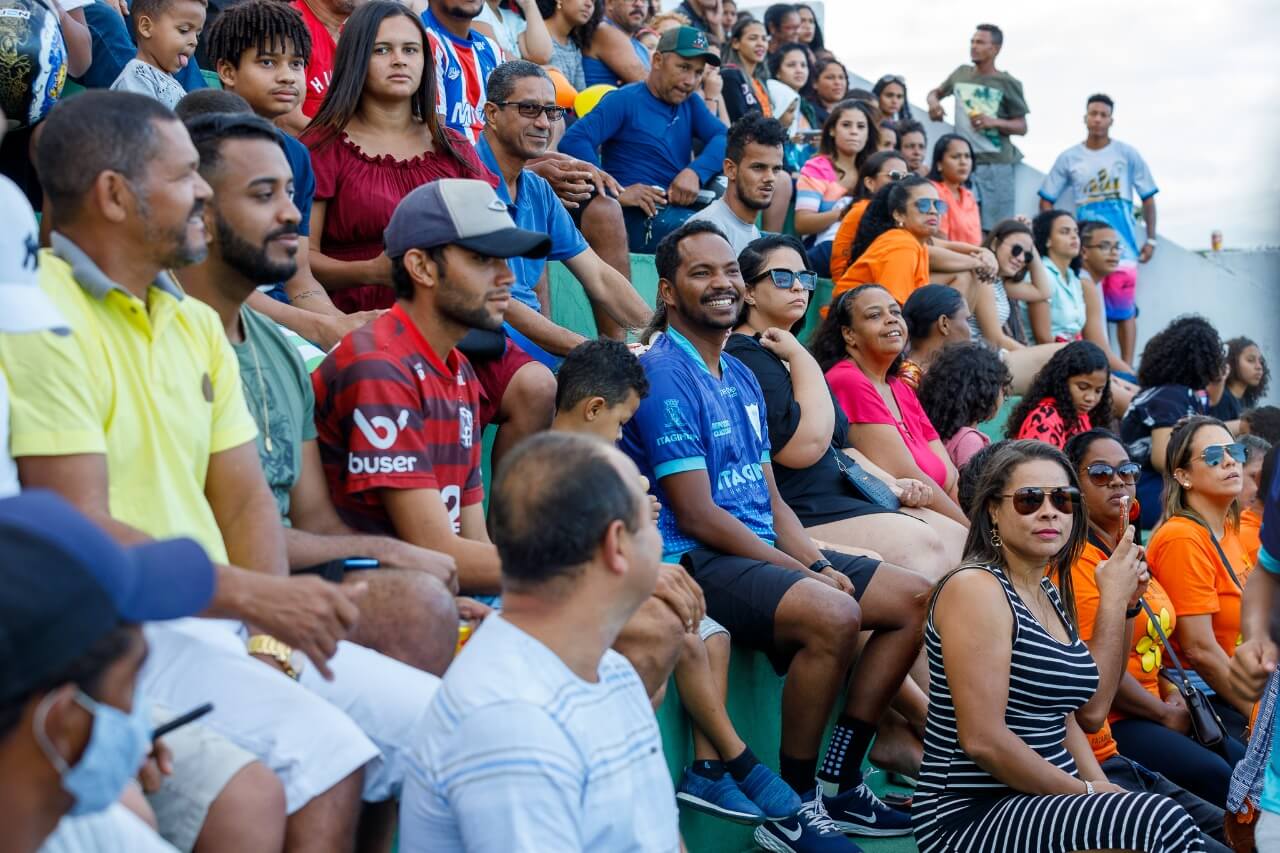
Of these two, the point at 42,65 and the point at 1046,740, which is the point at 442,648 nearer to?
the point at 1046,740

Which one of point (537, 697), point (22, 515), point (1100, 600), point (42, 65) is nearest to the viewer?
point (22, 515)

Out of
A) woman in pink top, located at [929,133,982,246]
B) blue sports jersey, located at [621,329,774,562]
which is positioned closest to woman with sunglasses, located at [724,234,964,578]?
blue sports jersey, located at [621,329,774,562]

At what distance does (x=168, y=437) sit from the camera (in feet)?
9.16

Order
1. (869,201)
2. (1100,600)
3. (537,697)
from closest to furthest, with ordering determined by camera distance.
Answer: (537,697), (1100,600), (869,201)

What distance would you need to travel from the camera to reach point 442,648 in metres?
3.12

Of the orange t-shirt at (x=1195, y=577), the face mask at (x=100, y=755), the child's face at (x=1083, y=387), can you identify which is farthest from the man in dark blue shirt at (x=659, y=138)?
the face mask at (x=100, y=755)

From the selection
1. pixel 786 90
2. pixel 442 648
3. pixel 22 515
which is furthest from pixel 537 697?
pixel 786 90

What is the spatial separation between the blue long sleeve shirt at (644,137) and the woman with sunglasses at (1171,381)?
2947mm

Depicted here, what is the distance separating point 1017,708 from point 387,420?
2.00 metres

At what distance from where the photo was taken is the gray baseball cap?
3.81 meters

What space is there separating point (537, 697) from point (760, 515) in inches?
108

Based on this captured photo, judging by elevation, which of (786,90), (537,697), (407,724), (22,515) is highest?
(786,90)

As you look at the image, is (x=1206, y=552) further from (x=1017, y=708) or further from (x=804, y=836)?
(x=804, y=836)

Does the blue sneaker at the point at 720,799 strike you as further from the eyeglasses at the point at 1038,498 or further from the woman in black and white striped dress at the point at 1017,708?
the eyeglasses at the point at 1038,498
